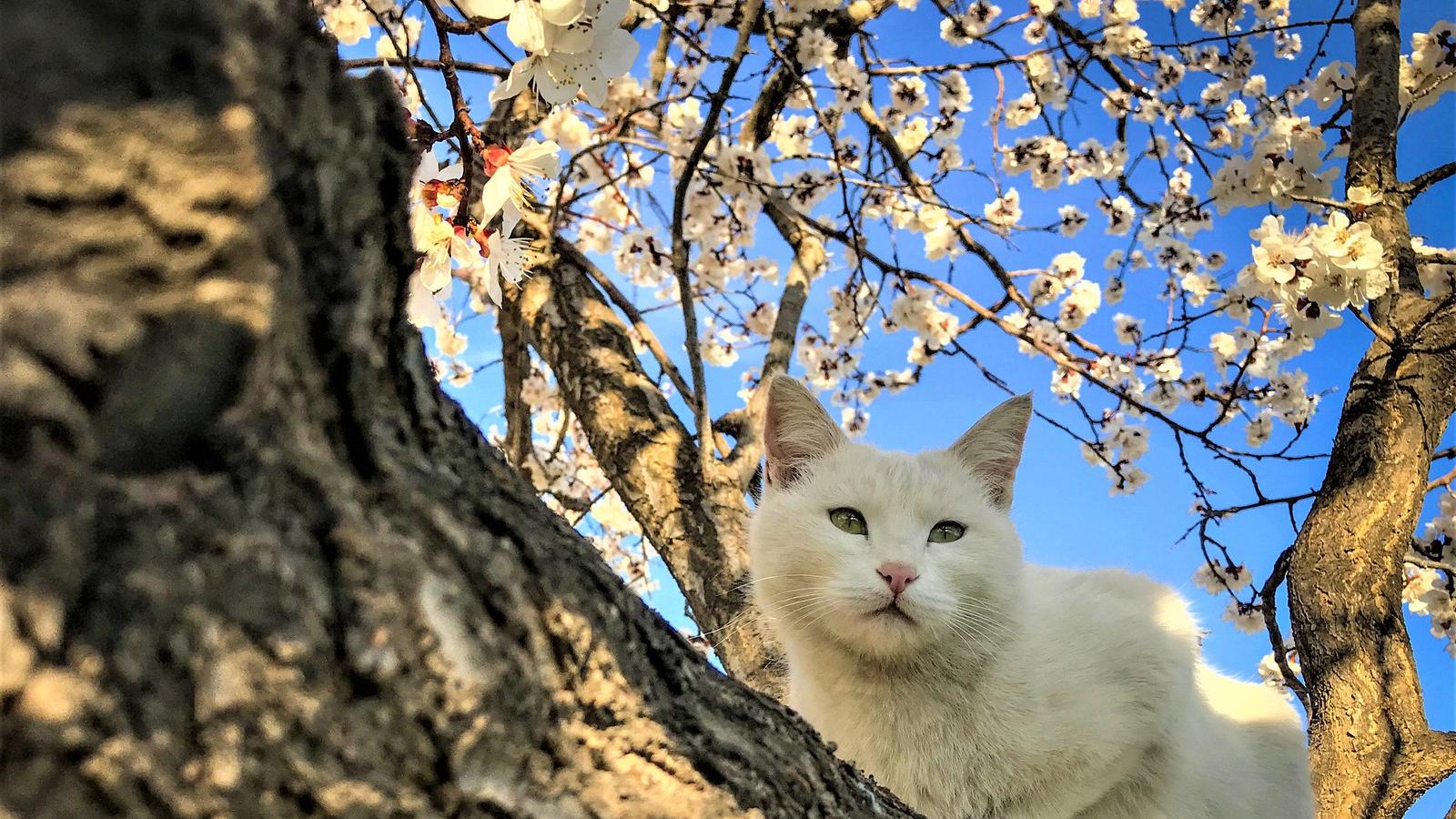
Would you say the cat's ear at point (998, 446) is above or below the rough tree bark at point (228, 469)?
above

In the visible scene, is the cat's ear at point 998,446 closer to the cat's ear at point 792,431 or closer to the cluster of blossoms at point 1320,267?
the cat's ear at point 792,431

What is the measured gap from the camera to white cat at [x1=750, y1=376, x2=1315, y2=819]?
1.60 m

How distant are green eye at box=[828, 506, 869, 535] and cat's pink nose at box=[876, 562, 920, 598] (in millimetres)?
191

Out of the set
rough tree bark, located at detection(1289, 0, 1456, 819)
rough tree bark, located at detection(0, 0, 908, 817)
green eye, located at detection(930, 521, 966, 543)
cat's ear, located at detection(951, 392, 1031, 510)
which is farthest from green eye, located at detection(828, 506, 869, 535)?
rough tree bark, located at detection(0, 0, 908, 817)

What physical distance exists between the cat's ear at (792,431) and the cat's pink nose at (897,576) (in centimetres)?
44

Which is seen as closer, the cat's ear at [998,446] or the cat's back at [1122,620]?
the cat's back at [1122,620]

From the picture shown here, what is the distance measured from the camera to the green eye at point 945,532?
6.01ft

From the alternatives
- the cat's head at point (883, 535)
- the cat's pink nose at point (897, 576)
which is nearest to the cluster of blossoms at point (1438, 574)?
the cat's head at point (883, 535)

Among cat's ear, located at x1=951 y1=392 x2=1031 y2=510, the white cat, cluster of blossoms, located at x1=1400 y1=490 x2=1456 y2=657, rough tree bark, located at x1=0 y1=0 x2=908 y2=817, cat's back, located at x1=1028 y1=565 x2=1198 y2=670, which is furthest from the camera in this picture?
cluster of blossoms, located at x1=1400 y1=490 x2=1456 y2=657

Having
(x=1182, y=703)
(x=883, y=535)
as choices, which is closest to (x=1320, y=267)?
(x=1182, y=703)

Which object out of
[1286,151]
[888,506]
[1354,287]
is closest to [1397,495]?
[1354,287]

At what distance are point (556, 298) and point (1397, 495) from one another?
2.40 m

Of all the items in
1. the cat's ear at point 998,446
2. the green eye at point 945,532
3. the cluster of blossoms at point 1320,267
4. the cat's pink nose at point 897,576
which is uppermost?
the cluster of blossoms at point 1320,267

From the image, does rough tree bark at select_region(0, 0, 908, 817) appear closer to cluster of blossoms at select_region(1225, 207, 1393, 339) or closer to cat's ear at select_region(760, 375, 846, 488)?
cat's ear at select_region(760, 375, 846, 488)
